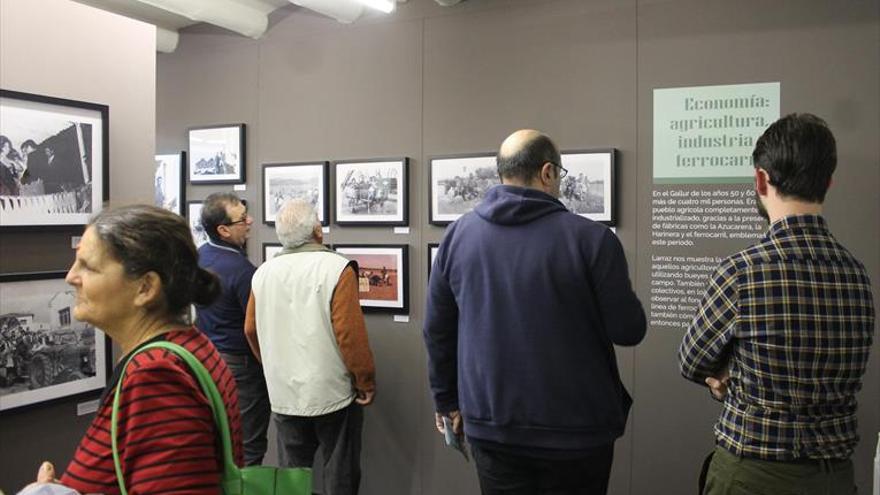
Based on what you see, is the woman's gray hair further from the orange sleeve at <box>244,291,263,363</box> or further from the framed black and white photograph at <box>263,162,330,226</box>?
the framed black and white photograph at <box>263,162,330,226</box>

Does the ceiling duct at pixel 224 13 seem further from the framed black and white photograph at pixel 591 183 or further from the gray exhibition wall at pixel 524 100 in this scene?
the framed black and white photograph at pixel 591 183

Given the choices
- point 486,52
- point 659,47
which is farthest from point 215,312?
point 659,47

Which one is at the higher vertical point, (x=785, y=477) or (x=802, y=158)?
(x=802, y=158)

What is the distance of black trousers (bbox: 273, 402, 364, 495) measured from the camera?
314 cm

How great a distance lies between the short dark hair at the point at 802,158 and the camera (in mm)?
1579

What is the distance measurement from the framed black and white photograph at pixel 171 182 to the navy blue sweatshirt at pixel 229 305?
1327 millimetres

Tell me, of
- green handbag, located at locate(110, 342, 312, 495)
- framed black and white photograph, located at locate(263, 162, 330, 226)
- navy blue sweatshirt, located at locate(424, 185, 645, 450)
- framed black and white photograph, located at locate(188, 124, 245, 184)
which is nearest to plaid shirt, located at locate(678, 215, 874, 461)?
navy blue sweatshirt, located at locate(424, 185, 645, 450)

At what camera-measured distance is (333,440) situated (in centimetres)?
316

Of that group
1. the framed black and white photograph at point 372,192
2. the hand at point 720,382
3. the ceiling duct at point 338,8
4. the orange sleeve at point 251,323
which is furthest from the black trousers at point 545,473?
the ceiling duct at point 338,8

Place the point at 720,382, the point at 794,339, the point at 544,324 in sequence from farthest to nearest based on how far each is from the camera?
the point at 544,324
the point at 720,382
the point at 794,339

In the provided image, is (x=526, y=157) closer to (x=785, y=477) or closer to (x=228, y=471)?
(x=785, y=477)

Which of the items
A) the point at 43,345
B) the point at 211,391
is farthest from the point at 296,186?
the point at 211,391

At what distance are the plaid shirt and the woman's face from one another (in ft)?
4.42

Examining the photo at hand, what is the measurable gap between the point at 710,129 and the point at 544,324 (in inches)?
68.6
